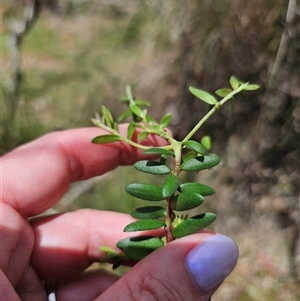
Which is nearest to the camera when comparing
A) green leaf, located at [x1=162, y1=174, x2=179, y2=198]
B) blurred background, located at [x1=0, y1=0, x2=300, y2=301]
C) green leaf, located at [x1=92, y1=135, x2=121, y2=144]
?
green leaf, located at [x1=162, y1=174, x2=179, y2=198]

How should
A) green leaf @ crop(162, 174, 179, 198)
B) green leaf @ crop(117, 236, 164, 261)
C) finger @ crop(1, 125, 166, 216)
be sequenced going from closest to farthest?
1. green leaf @ crop(162, 174, 179, 198)
2. green leaf @ crop(117, 236, 164, 261)
3. finger @ crop(1, 125, 166, 216)

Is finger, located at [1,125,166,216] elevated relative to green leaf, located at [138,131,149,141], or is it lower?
lower

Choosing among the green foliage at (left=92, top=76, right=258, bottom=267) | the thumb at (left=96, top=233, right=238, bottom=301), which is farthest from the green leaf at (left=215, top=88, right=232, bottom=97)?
the thumb at (left=96, top=233, right=238, bottom=301)

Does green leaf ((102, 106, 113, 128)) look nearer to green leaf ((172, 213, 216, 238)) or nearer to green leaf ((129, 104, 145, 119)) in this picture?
green leaf ((129, 104, 145, 119))

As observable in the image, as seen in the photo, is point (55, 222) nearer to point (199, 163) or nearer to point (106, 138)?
point (106, 138)

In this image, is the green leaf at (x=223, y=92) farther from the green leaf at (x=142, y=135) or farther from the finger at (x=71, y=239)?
the finger at (x=71, y=239)

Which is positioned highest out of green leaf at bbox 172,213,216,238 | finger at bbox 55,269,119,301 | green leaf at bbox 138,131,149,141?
green leaf at bbox 138,131,149,141

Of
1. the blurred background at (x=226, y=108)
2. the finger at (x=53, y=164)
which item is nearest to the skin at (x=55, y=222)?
the finger at (x=53, y=164)

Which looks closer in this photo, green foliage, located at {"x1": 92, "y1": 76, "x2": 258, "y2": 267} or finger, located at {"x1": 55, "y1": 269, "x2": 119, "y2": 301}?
green foliage, located at {"x1": 92, "y1": 76, "x2": 258, "y2": 267}
